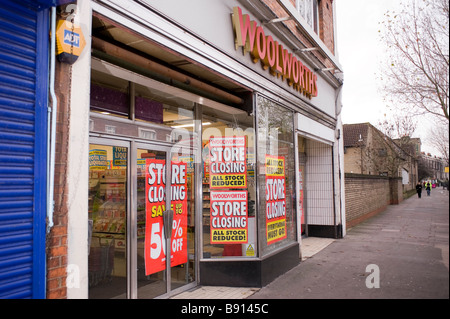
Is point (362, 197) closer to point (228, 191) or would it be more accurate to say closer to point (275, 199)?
point (275, 199)

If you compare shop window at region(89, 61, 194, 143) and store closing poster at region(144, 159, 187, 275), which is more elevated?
shop window at region(89, 61, 194, 143)

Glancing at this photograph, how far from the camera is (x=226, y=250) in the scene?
597 centimetres

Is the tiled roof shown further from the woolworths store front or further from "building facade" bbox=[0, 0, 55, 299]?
"building facade" bbox=[0, 0, 55, 299]

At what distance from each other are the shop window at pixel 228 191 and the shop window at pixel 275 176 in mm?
192

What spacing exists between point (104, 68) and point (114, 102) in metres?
0.74

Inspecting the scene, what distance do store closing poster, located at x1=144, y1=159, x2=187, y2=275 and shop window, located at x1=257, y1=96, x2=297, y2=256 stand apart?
1.36m

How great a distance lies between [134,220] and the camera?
4758 millimetres

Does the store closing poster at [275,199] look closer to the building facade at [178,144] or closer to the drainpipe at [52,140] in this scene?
the building facade at [178,144]

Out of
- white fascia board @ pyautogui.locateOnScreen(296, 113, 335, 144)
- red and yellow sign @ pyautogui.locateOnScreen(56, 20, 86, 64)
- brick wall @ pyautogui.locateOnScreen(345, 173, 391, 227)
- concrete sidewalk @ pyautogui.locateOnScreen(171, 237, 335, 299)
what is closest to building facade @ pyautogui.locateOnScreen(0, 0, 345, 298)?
red and yellow sign @ pyautogui.locateOnScreen(56, 20, 86, 64)

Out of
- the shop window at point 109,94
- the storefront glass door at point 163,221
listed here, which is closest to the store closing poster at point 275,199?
the storefront glass door at point 163,221

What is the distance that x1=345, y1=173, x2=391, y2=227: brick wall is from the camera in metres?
12.2

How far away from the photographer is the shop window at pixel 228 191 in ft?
19.6
